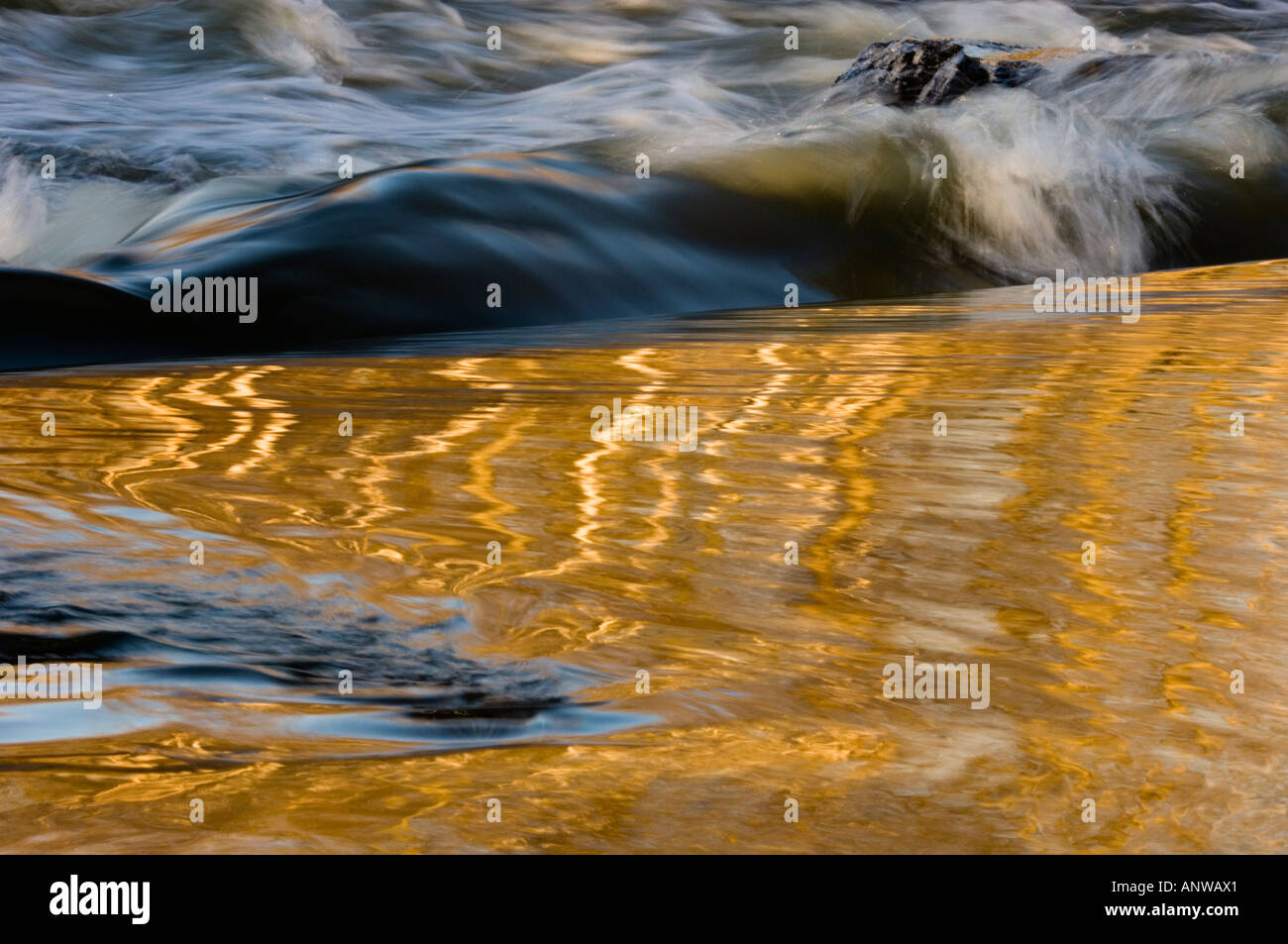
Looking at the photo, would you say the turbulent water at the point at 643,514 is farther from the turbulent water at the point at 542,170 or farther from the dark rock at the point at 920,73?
the dark rock at the point at 920,73

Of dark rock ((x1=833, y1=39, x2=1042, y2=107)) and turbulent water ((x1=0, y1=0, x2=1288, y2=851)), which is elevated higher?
dark rock ((x1=833, y1=39, x2=1042, y2=107))

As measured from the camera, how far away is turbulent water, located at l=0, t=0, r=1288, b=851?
44.3 inches

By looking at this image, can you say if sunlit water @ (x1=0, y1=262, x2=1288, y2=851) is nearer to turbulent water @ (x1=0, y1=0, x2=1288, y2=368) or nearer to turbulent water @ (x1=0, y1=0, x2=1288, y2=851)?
turbulent water @ (x1=0, y1=0, x2=1288, y2=851)

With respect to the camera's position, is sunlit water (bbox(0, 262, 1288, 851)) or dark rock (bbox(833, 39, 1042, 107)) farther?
dark rock (bbox(833, 39, 1042, 107))

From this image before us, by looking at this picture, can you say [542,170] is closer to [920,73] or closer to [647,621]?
[920,73]

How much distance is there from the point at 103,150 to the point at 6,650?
6326 mm

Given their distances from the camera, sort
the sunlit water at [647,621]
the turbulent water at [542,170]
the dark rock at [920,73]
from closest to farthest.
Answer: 1. the sunlit water at [647,621]
2. the turbulent water at [542,170]
3. the dark rock at [920,73]

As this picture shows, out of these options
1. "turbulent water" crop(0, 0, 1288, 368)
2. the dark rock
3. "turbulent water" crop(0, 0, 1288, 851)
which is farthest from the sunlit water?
the dark rock

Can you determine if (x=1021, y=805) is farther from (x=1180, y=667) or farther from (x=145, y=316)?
(x=145, y=316)

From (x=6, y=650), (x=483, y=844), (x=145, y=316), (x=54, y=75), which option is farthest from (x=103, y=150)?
(x=483, y=844)

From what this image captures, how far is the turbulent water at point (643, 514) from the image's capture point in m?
1.12

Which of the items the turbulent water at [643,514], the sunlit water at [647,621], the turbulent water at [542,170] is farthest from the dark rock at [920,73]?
the sunlit water at [647,621]

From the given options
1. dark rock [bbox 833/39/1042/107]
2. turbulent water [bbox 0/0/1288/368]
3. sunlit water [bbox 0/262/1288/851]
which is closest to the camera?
sunlit water [bbox 0/262/1288/851]
